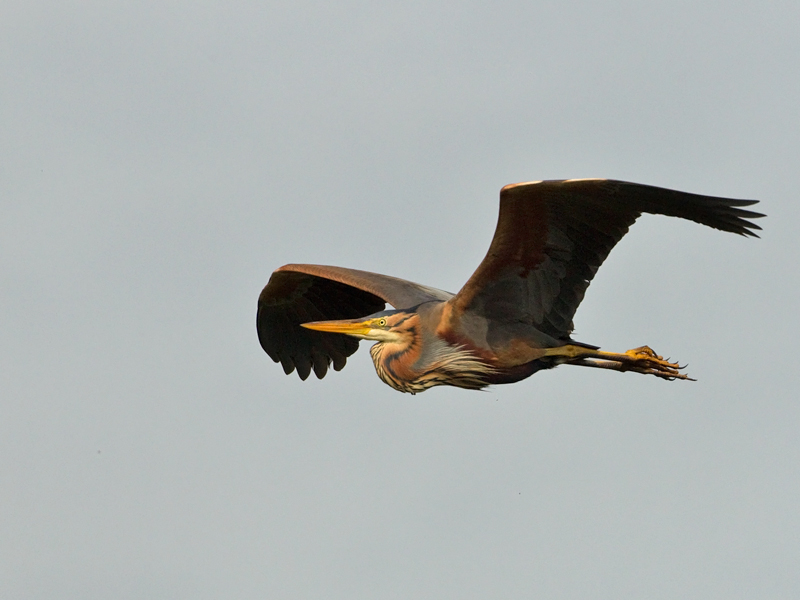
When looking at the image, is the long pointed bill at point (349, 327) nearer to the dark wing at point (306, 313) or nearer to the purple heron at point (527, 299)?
the purple heron at point (527, 299)

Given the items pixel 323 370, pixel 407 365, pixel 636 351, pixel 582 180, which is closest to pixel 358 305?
pixel 323 370

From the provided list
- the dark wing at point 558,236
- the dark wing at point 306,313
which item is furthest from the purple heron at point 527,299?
the dark wing at point 306,313

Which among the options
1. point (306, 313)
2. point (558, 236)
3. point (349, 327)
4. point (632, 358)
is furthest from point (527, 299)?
point (306, 313)

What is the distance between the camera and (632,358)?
10.6 m

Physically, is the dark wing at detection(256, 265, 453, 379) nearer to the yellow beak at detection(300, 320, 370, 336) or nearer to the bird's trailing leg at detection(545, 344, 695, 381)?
the yellow beak at detection(300, 320, 370, 336)

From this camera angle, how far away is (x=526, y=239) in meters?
9.90

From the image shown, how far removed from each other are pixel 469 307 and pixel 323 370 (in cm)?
402

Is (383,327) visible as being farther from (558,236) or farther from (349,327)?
(558,236)

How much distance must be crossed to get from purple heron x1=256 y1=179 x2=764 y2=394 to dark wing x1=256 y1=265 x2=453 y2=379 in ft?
5.86

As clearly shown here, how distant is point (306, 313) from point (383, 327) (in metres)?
3.05

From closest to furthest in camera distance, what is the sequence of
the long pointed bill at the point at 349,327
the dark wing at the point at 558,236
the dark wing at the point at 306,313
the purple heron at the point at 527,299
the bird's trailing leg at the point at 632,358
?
the dark wing at the point at 558,236, the purple heron at the point at 527,299, the bird's trailing leg at the point at 632,358, the long pointed bill at the point at 349,327, the dark wing at the point at 306,313

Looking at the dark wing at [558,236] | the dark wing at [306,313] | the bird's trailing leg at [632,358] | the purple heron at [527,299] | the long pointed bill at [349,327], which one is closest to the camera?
the dark wing at [558,236]

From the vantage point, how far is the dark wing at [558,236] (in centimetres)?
923

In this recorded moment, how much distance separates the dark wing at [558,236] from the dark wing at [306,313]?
2.19 m
